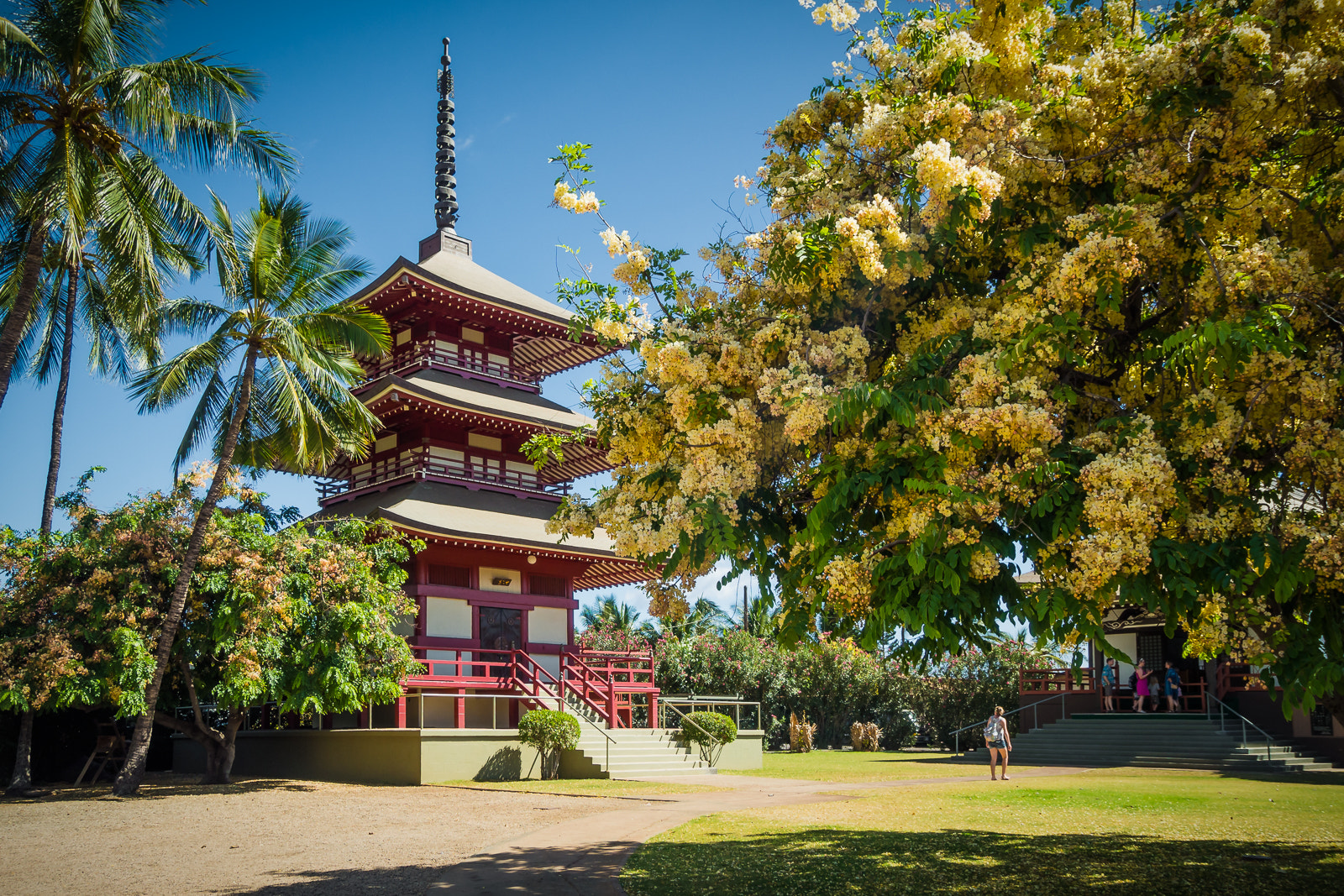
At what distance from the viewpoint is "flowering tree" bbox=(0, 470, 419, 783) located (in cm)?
1905

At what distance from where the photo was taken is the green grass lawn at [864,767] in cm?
2286

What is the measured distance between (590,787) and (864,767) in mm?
9632

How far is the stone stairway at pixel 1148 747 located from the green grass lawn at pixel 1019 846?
5.90 metres

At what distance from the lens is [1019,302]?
7379 mm

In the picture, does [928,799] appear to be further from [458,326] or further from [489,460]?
[458,326]

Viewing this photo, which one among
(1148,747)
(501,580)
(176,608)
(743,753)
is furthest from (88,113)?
(1148,747)

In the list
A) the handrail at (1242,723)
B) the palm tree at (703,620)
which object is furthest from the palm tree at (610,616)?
the handrail at (1242,723)

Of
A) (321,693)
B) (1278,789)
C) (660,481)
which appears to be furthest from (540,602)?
(660,481)

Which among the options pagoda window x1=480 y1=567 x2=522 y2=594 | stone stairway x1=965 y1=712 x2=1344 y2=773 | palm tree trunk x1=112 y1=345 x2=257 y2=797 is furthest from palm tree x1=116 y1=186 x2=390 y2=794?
stone stairway x1=965 y1=712 x2=1344 y2=773

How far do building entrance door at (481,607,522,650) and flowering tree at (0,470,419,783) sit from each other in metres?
4.65

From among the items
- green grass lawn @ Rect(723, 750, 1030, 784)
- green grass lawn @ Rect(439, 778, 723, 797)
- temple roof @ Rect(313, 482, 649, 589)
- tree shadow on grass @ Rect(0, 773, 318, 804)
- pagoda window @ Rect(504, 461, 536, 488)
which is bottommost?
green grass lawn @ Rect(723, 750, 1030, 784)

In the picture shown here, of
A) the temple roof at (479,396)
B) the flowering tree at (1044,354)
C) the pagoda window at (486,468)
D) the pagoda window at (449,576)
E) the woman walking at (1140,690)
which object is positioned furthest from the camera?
the pagoda window at (486,468)

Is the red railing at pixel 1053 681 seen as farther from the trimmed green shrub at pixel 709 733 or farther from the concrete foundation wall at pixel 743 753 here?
the trimmed green shrub at pixel 709 733

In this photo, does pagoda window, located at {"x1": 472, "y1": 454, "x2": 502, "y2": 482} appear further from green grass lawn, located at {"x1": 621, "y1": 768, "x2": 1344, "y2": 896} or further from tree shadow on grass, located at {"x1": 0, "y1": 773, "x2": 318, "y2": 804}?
green grass lawn, located at {"x1": 621, "y1": 768, "x2": 1344, "y2": 896}
